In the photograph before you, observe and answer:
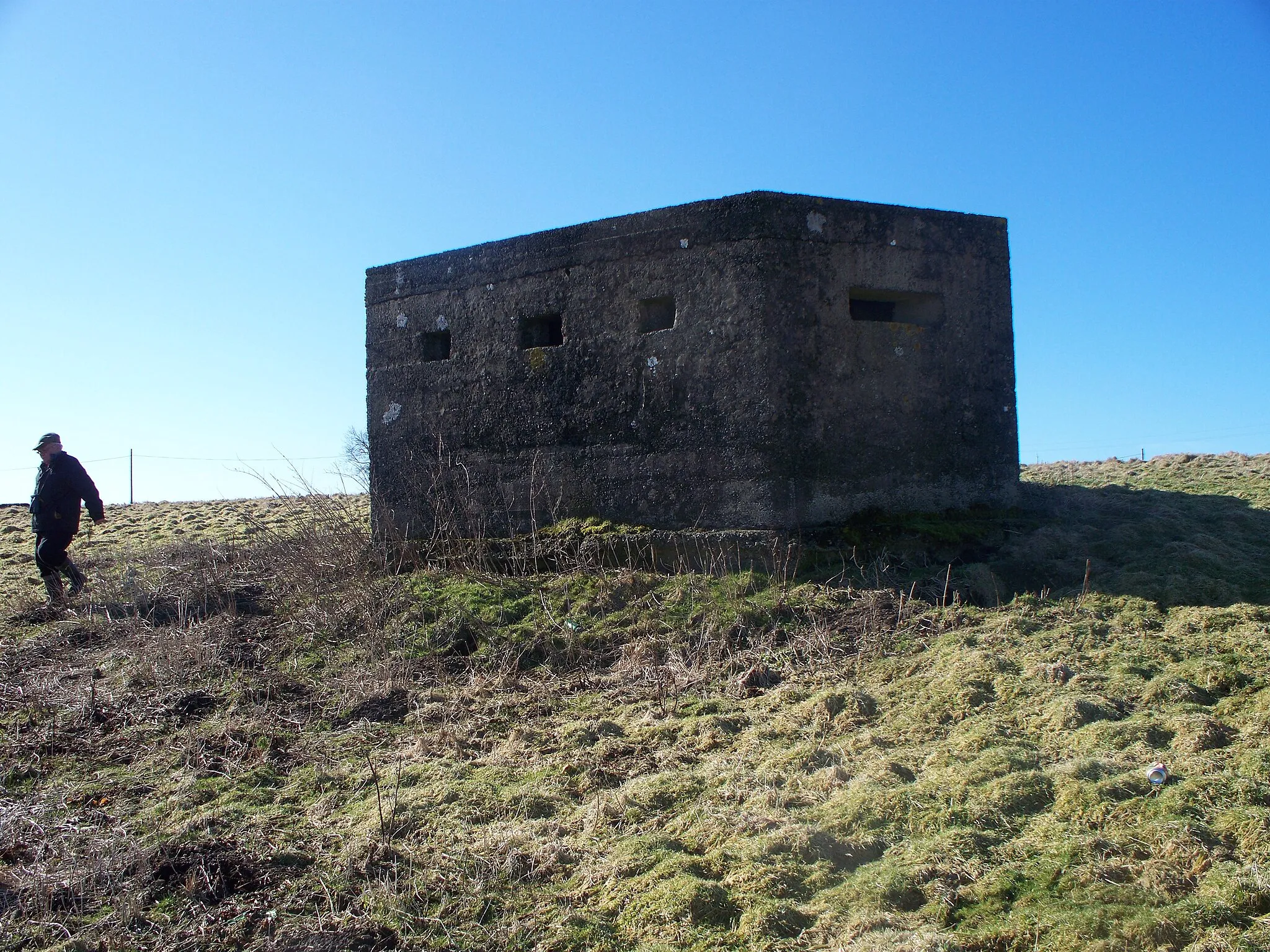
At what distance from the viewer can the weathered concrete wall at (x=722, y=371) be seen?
581cm

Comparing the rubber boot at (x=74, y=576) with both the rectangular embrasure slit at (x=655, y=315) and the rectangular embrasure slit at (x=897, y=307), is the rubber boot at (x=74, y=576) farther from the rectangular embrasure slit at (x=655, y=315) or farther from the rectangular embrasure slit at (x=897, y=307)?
the rectangular embrasure slit at (x=897, y=307)

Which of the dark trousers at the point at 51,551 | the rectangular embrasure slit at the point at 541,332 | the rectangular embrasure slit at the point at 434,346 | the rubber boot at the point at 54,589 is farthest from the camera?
the dark trousers at the point at 51,551

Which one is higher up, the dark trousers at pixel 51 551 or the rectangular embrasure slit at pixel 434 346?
the rectangular embrasure slit at pixel 434 346

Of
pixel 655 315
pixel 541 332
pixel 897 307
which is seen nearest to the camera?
pixel 655 315

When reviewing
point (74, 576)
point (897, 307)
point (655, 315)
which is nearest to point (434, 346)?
point (655, 315)

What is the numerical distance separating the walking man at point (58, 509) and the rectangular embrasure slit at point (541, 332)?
3660 millimetres

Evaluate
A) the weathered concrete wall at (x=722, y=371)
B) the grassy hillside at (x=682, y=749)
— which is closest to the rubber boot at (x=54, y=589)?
the grassy hillside at (x=682, y=749)

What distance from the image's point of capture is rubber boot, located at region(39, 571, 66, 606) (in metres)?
7.25

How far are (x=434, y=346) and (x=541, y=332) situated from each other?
33.6 inches

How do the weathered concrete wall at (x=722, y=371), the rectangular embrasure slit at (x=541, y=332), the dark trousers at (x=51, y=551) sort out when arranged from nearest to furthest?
the weathered concrete wall at (x=722, y=371) < the rectangular embrasure slit at (x=541, y=332) < the dark trousers at (x=51, y=551)

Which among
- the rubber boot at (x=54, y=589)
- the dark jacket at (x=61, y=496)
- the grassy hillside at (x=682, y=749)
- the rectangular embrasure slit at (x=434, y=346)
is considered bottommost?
the grassy hillside at (x=682, y=749)

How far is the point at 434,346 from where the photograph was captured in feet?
23.2

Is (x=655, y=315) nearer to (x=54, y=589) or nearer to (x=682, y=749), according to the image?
(x=682, y=749)

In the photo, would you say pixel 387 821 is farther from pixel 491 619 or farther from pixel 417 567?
pixel 417 567
